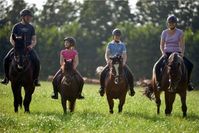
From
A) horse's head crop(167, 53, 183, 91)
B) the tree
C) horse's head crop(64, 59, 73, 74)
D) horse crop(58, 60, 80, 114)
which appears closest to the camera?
horse's head crop(167, 53, 183, 91)

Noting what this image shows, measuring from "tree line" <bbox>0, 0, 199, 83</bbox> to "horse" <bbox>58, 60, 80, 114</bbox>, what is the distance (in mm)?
42440

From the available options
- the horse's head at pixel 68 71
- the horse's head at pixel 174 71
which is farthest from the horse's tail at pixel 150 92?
the horse's head at pixel 68 71

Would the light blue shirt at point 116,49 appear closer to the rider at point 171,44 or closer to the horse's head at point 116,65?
the horse's head at point 116,65

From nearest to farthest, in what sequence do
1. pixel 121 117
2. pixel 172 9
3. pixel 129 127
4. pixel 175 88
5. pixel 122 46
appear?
pixel 129 127
pixel 121 117
pixel 175 88
pixel 122 46
pixel 172 9

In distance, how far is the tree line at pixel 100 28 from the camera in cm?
6788

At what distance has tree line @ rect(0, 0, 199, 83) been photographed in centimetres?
6788

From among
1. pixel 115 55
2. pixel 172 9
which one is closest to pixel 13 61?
pixel 115 55

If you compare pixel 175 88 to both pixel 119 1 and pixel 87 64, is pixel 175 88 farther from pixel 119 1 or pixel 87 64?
pixel 119 1

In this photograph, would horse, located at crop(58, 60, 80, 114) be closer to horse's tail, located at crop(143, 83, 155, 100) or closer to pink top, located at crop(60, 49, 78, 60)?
pink top, located at crop(60, 49, 78, 60)

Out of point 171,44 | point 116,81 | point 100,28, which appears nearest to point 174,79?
point 171,44

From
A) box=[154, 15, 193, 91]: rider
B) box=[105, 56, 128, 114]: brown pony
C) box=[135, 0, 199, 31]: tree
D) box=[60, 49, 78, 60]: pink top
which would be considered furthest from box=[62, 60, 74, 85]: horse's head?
box=[135, 0, 199, 31]: tree

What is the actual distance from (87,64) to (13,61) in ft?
190

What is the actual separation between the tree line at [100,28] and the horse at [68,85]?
1671 inches

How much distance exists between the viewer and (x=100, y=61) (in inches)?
2953
